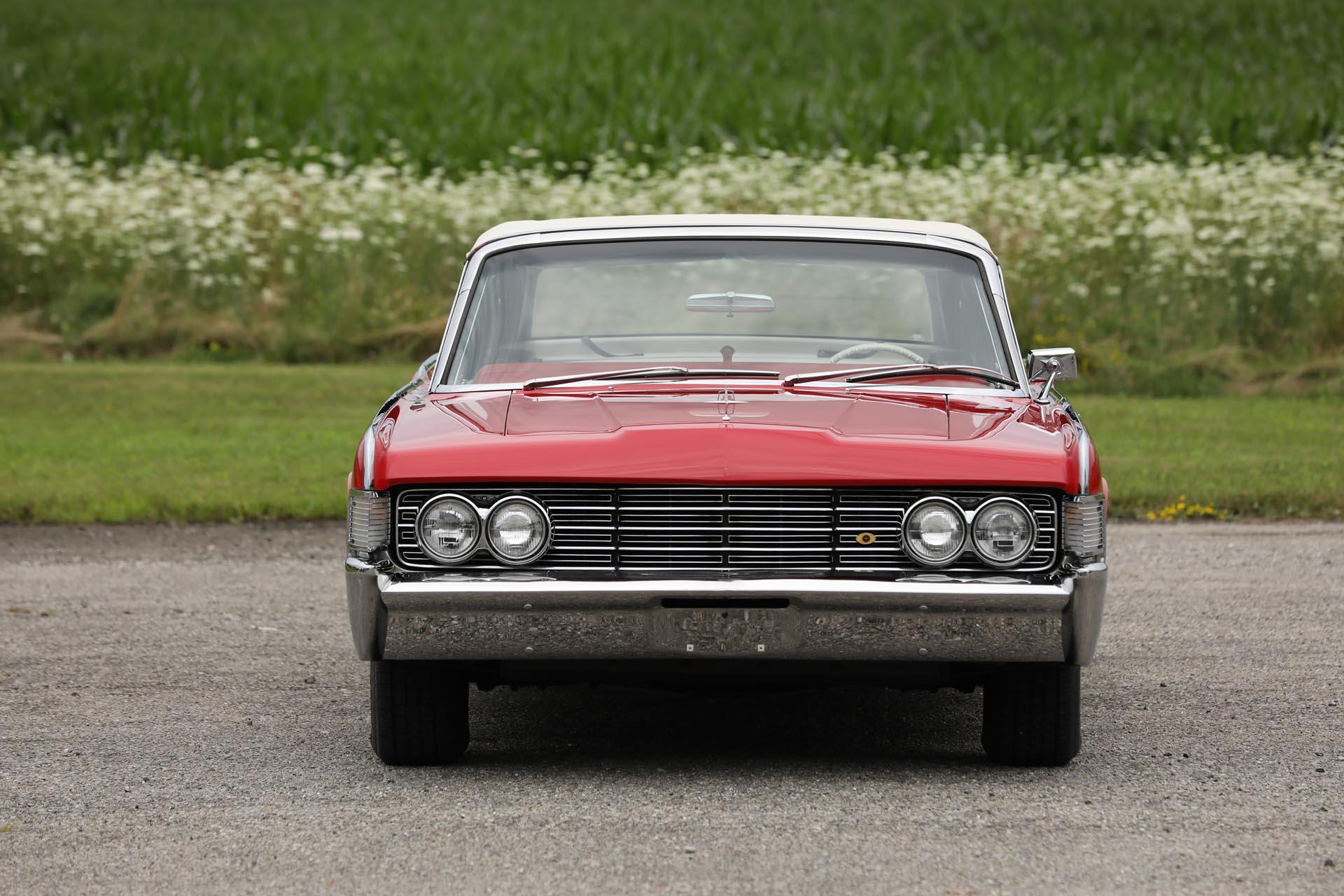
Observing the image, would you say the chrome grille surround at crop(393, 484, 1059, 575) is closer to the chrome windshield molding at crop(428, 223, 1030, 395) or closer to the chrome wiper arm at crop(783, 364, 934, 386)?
the chrome wiper arm at crop(783, 364, 934, 386)

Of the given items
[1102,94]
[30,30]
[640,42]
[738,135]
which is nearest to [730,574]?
[738,135]

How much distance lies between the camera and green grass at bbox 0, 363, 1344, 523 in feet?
35.6

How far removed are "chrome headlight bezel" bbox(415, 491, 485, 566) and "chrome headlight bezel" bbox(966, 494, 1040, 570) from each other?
1.28 metres

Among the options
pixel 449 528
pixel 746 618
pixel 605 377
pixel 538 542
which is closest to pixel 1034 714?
pixel 746 618

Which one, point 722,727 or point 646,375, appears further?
point 722,727

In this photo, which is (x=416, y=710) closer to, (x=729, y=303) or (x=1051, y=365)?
(x=729, y=303)

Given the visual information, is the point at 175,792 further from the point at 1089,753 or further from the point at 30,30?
the point at 30,30

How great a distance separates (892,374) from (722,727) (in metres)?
1.25

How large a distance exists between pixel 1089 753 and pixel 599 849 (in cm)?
177

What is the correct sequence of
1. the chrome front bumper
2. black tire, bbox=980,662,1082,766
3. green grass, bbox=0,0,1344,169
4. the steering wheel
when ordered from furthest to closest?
1. green grass, bbox=0,0,1344,169
2. the steering wheel
3. black tire, bbox=980,662,1082,766
4. the chrome front bumper

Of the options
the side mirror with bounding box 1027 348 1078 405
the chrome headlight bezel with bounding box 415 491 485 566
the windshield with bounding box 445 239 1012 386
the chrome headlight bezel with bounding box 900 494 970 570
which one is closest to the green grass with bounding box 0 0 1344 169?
the windshield with bounding box 445 239 1012 386

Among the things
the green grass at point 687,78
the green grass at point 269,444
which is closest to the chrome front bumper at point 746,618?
the green grass at point 269,444

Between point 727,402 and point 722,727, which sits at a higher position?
point 727,402

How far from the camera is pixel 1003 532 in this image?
15.7ft
